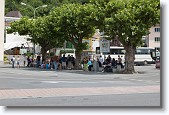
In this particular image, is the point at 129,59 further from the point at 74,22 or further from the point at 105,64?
the point at 74,22

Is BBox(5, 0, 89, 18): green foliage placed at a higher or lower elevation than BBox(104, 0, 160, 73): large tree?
higher

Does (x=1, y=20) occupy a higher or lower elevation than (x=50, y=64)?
higher

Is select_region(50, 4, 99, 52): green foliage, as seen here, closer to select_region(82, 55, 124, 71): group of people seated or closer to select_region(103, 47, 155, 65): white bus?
select_region(82, 55, 124, 71): group of people seated

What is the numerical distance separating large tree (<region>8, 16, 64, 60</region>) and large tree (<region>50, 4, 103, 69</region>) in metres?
0.95

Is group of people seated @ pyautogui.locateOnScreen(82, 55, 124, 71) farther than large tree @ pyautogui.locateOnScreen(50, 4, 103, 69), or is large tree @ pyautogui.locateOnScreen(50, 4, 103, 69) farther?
large tree @ pyautogui.locateOnScreen(50, 4, 103, 69)

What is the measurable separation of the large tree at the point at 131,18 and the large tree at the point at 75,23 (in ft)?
12.6

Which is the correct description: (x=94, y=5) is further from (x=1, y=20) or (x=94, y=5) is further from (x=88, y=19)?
(x=1, y=20)

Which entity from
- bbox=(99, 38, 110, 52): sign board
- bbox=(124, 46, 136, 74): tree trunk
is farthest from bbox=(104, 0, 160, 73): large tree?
bbox=(99, 38, 110, 52): sign board

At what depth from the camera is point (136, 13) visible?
2967 cm

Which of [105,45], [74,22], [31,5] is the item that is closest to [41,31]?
[74,22]

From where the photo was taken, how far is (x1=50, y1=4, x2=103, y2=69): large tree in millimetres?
35791

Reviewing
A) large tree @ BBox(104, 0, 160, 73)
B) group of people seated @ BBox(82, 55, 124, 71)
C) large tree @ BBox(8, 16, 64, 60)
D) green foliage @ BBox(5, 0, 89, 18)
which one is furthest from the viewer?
green foliage @ BBox(5, 0, 89, 18)

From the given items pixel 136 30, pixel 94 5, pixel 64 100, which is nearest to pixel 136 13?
pixel 136 30

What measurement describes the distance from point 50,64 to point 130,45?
11.7m
